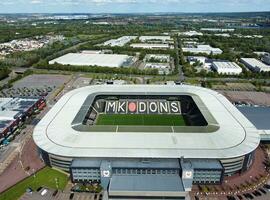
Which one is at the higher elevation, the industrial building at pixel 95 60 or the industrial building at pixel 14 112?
the industrial building at pixel 14 112

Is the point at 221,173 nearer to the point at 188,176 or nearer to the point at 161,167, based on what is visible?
the point at 188,176

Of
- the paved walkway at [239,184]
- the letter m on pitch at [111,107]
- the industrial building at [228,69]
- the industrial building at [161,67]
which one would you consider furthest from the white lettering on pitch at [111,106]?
the industrial building at [228,69]

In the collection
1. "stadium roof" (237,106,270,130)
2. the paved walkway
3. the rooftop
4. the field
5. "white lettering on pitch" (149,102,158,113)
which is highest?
the rooftop

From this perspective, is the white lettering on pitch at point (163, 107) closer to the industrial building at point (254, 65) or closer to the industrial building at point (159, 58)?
the industrial building at point (159, 58)

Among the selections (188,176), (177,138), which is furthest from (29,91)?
(188,176)

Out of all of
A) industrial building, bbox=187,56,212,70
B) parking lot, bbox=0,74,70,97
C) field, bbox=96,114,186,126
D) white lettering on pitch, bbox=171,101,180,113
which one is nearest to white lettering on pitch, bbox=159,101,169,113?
white lettering on pitch, bbox=171,101,180,113

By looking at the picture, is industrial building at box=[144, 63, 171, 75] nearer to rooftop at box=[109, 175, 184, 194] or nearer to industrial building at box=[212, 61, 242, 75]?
industrial building at box=[212, 61, 242, 75]
